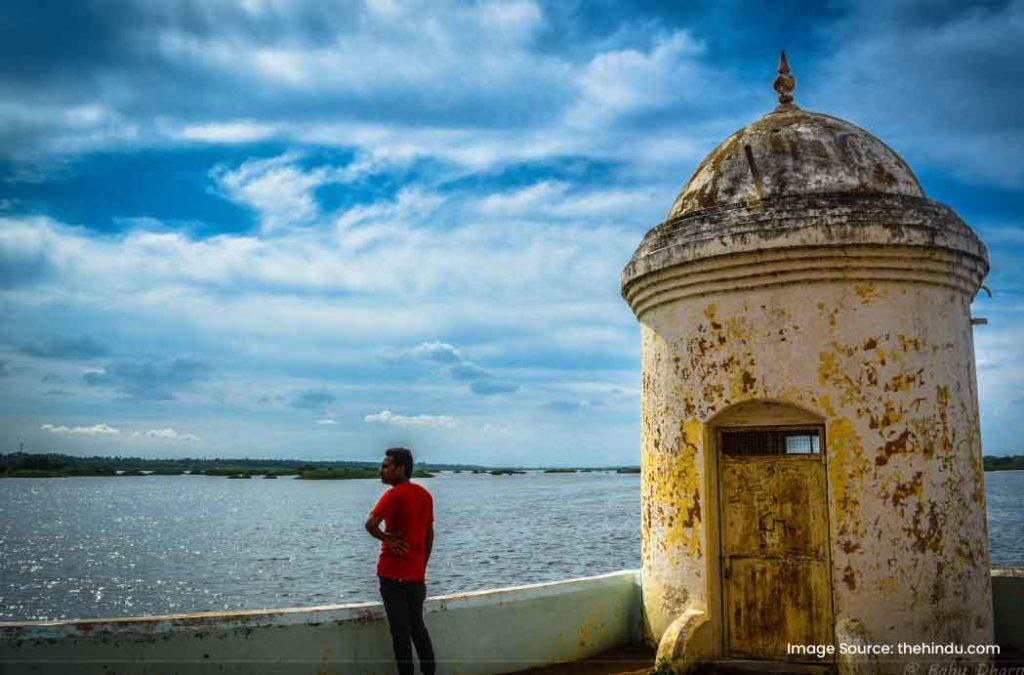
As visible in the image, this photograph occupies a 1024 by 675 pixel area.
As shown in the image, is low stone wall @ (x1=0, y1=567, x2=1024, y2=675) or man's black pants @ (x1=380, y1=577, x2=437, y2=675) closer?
low stone wall @ (x1=0, y1=567, x2=1024, y2=675)

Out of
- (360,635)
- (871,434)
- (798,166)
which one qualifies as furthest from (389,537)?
(798,166)

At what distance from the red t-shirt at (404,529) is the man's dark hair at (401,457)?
0.60 ft

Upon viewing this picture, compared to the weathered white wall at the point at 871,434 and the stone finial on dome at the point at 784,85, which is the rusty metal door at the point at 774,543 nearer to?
the weathered white wall at the point at 871,434

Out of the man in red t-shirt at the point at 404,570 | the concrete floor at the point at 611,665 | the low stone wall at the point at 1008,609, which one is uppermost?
the man in red t-shirt at the point at 404,570

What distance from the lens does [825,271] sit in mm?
5867

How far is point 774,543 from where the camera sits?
234 inches

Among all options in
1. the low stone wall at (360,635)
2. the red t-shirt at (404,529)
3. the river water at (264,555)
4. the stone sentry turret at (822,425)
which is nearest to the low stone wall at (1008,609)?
the low stone wall at (360,635)

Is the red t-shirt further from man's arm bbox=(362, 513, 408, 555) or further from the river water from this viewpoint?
the river water

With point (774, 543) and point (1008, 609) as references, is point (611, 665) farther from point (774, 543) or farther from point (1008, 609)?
point (1008, 609)

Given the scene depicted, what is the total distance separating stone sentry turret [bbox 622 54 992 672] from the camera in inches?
223

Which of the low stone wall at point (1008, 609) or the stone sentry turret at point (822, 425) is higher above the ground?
the stone sentry turret at point (822, 425)

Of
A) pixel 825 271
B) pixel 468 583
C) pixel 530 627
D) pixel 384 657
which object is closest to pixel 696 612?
pixel 530 627


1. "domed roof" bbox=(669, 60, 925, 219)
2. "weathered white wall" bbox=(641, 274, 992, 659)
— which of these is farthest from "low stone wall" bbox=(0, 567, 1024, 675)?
"domed roof" bbox=(669, 60, 925, 219)

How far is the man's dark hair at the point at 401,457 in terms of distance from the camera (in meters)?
5.55
